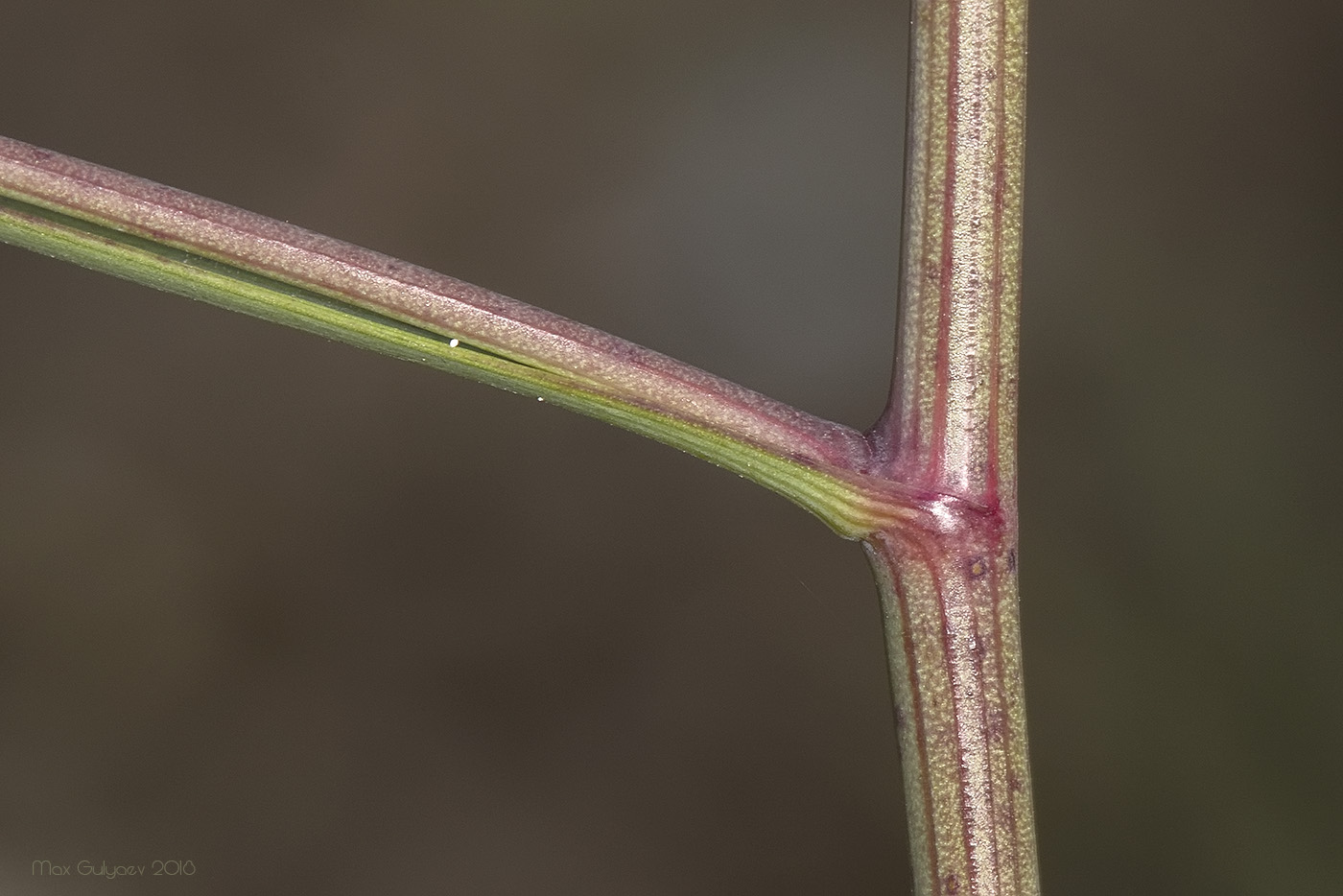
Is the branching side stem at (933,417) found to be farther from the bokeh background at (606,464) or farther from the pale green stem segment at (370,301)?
the bokeh background at (606,464)

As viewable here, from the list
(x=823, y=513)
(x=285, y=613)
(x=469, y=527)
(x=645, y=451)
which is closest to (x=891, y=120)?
(x=645, y=451)

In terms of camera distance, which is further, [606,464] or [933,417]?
[606,464]

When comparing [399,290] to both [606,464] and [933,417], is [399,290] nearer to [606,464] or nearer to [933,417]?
[933,417]

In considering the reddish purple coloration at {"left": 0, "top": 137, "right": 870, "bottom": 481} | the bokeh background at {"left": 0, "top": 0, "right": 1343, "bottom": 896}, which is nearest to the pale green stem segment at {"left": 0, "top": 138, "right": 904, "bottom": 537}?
the reddish purple coloration at {"left": 0, "top": 137, "right": 870, "bottom": 481}

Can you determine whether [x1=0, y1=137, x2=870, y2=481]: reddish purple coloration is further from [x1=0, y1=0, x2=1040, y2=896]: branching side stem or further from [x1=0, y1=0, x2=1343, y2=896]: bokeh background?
[x1=0, y1=0, x2=1343, y2=896]: bokeh background

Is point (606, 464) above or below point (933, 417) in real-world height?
above

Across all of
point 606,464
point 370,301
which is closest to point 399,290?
point 370,301
